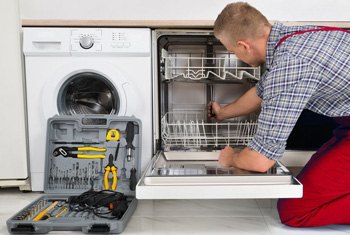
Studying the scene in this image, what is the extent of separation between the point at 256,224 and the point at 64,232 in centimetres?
78

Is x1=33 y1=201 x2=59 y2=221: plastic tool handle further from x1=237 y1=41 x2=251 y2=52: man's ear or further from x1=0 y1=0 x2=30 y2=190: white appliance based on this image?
x1=237 y1=41 x2=251 y2=52: man's ear

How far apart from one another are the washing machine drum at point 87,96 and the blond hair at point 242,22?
2.45 ft

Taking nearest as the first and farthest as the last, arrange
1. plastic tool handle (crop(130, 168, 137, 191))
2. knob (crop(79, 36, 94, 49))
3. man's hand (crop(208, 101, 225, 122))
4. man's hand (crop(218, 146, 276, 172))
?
man's hand (crop(218, 146, 276, 172)) < plastic tool handle (crop(130, 168, 137, 191)) < knob (crop(79, 36, 94, 49)) < man's hand (crop(208, 101, 225, 122))

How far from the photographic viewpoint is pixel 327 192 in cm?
136

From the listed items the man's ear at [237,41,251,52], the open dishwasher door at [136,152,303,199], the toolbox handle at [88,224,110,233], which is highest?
the man's ear at [237,41,251,52]

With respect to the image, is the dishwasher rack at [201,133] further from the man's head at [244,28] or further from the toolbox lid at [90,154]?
the man's head at [244,28]

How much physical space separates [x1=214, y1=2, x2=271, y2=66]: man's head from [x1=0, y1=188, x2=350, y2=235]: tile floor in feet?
2.27

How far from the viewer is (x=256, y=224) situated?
1435mm

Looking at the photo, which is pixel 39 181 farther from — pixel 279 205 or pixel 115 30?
pixel 279 205

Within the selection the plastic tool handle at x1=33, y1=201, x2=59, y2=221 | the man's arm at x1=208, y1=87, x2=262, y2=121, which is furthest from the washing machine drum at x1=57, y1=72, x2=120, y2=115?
the man's arm at x1=208, y1=87, x2=262, y2=121

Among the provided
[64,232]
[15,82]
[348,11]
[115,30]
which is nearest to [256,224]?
[64,232]

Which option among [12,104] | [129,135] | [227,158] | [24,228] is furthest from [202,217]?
[12,104]

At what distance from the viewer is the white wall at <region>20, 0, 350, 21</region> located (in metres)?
2.37

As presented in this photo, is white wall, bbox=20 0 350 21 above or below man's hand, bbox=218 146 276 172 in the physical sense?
above
